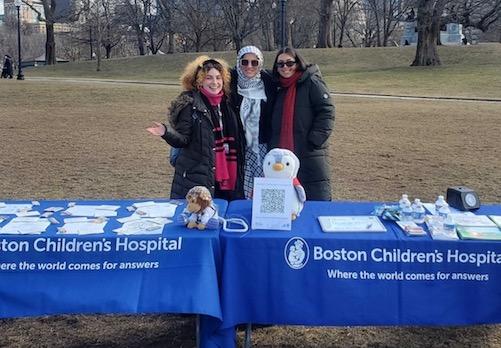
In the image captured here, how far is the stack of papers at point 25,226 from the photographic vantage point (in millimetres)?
3278

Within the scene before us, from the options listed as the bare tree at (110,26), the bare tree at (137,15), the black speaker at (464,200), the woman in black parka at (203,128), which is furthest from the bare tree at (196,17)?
the black speaker at (464,200)

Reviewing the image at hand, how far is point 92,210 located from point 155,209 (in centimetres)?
39

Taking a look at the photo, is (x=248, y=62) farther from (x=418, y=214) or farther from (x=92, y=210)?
(x=418, y=214)

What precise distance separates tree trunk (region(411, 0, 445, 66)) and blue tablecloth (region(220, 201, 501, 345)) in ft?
107

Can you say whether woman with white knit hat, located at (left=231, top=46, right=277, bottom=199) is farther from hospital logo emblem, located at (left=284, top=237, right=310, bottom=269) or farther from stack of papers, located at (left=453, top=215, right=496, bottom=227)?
stack of papers, located at (left=453, top=215, right=496, bottom=227)

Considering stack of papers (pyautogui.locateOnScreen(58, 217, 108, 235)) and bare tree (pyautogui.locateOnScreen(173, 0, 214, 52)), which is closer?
stack of papers (pyautogui.locateOnScreen(58, 217, 108, 235))

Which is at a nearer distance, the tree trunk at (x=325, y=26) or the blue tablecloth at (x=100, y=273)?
the blue tablecloth at (x=100, y=273)

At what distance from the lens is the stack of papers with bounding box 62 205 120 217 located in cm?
365

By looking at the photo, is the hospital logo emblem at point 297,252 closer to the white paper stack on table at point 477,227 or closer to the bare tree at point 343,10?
the white paper stack on table at point 477,227

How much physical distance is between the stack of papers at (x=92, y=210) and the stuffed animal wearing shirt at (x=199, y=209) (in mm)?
574

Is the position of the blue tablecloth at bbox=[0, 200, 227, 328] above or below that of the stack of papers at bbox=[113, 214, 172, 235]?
below

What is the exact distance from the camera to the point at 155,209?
3770mm

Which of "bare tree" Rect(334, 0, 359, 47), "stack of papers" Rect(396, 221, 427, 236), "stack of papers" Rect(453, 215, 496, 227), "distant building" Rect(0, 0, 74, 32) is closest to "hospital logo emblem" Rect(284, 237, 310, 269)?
"stack of papers" Rect(396, 221, 427, 236)

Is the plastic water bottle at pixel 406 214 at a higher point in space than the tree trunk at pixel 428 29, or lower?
lower
